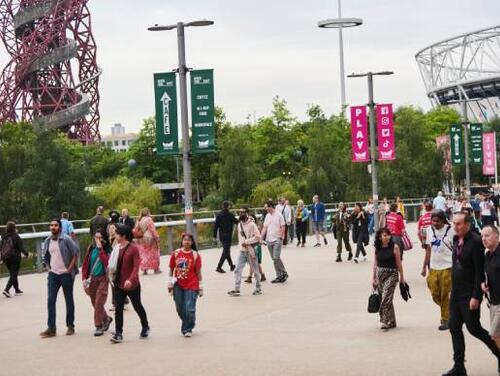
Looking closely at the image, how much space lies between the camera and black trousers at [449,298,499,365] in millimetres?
9531

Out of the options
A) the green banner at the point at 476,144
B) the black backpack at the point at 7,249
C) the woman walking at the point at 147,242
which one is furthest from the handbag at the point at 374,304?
the green banner at the point at 476,144

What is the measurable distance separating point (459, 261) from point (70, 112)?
78843mm

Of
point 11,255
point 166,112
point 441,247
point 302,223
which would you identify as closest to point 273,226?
point 166,112

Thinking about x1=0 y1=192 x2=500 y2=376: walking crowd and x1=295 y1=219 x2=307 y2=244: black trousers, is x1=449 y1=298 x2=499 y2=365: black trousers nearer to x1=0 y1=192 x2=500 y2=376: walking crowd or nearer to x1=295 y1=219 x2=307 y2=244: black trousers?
x1=0 y1=192 x2=500 y2=376: walking crowd

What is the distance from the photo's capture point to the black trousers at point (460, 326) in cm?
953

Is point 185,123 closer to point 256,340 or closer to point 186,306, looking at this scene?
point 186,306

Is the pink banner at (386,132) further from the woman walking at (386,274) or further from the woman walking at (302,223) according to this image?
the woman walking at (386,274)

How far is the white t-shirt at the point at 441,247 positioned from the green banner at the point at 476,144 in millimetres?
45741

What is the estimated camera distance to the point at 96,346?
13.1 metres

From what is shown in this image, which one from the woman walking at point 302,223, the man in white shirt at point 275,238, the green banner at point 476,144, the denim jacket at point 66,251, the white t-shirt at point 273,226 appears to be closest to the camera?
the denim jacket at point 66,251

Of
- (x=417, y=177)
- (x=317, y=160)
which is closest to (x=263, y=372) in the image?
(x=317, y=160)

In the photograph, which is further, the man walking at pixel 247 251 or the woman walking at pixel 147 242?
the woman walking at pixel 147 242

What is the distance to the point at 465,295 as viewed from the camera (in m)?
9.63

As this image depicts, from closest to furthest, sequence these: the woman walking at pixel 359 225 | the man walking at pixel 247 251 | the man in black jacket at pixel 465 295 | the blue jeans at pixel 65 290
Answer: the man in black jacket at pixel 465 295 → the blue jeans at pixel 65 290 → the man walking at pixel 247 251 → the woman walking at pixel 359 225
